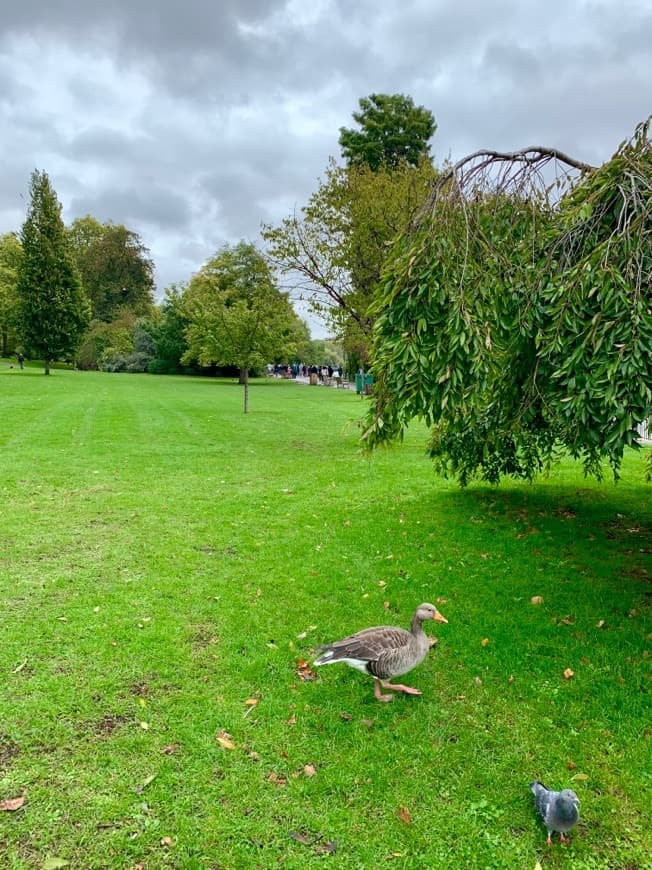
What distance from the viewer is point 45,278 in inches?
1166

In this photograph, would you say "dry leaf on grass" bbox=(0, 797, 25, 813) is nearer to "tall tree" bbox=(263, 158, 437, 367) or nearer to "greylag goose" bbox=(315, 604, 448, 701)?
"greylag goose" bbox=(315, 604, 448, 701)

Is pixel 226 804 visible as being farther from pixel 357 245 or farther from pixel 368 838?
pixel 357 245

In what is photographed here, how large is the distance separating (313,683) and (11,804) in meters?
1.91

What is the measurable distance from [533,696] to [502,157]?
14.7 feet

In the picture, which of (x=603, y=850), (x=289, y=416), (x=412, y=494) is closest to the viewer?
(x=603, y=850)

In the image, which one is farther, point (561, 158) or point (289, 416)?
point (289, 416)

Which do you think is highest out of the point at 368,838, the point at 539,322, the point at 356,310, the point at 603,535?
the point at 356,310

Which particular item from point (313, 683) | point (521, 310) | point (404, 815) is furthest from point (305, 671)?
point (521, 310)

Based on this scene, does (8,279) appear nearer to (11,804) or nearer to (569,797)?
(11,804)

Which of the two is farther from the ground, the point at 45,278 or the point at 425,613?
the point at 45,278

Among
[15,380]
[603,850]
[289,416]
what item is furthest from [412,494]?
[15,380]

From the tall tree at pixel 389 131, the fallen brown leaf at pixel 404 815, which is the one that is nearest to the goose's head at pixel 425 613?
the fallen brown leaf at pixel 404 815

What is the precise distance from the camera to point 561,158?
483 cm

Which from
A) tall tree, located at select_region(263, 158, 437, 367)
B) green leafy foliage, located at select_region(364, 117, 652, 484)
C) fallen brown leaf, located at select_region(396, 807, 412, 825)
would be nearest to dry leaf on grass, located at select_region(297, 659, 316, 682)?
fallen brown leaf, located at select_region(396, 807, 412, 825)
